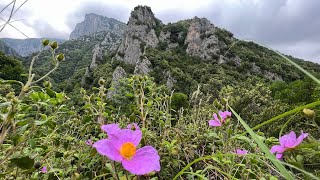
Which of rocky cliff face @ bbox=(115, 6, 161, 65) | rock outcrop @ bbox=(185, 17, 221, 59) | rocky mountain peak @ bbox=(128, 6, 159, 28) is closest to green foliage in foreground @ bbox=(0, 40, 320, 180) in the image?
rocky cliff face @ bbox=(115, 6, 161, 65)

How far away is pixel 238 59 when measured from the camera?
40969 mm

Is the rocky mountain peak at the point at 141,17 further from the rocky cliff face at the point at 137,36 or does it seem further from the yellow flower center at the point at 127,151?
the yellow flower center at the point at 127,151

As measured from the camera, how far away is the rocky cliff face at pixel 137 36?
44.6 m

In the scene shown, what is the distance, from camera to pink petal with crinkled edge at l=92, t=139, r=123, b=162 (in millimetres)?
582

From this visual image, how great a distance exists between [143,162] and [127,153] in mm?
35

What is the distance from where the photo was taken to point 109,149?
0.60m


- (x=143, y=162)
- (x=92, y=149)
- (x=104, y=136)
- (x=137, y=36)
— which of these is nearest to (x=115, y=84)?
(x=104, y=136)

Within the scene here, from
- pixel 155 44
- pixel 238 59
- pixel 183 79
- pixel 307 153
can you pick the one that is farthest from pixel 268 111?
pixel 155 44

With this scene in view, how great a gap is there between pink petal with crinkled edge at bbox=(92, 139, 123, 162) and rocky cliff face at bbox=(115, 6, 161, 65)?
4290 centimetres

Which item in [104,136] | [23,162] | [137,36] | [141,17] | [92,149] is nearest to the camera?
[23,162]

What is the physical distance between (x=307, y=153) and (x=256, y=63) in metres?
41.7

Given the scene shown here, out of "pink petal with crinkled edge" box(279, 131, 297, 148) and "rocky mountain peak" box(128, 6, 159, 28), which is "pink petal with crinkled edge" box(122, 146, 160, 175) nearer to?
"pink petal with crinkled edge" box(279, 131, 297, 148)

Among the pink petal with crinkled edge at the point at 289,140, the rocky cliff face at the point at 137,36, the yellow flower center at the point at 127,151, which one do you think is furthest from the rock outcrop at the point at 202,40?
the yellow flower center at the point at 127,151

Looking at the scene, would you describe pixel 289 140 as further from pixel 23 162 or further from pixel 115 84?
pixel 115 84
